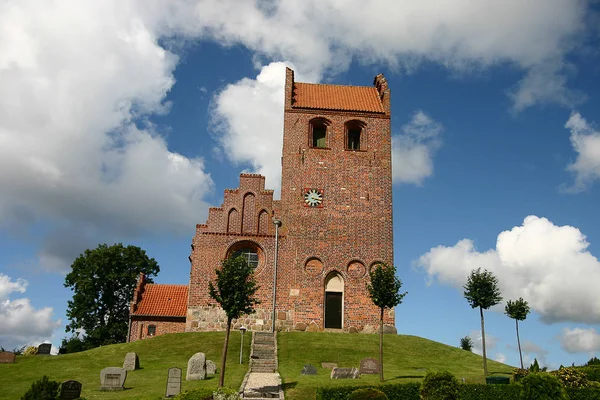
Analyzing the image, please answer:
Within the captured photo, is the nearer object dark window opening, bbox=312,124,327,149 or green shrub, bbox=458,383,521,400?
green shrub, bbox=458,383,521,400

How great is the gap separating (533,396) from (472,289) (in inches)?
401

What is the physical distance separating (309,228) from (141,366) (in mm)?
15744

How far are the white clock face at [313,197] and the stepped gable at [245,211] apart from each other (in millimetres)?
2266

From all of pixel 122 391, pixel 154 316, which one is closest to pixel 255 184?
pixel 154 316

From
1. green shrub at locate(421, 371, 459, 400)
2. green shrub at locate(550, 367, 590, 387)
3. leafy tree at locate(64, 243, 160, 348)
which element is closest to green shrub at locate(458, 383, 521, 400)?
green shrub at locate(421, 371, 459, 400)

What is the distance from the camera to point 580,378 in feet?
74.1

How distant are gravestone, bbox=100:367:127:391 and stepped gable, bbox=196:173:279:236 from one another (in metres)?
17.0

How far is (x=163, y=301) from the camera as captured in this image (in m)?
44.2

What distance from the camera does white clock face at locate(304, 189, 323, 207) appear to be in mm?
40688

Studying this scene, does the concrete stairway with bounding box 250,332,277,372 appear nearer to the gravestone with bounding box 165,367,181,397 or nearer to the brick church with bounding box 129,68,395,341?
the brick church with bounding box 129,68,395,341

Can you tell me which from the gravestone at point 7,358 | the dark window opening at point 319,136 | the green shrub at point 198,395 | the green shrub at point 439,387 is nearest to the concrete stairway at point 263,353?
the green shrub at point 439,387

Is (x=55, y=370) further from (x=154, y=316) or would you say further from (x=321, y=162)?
(x=321, y=162)

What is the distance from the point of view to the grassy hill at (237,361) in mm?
23547

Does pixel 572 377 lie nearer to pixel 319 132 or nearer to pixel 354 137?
pixel 354 137
